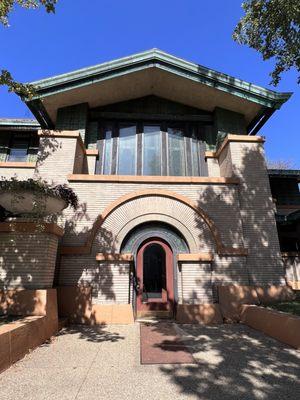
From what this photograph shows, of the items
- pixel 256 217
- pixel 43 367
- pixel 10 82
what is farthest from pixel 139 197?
pixel 43 367

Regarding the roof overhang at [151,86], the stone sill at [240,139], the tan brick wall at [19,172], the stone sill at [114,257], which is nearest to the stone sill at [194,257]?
the stone sill at [114,257]

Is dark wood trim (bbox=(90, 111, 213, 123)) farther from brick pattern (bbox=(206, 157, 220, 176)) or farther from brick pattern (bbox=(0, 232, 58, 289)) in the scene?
brick pattern (bbox=(0, 232, 58, 289))

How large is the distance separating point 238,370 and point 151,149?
8.79 metres

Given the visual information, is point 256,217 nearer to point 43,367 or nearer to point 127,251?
point 127,251

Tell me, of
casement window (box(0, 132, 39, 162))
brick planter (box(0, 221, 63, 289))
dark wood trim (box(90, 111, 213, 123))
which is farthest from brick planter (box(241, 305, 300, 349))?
casement window (box(0, 132, 39, 162))

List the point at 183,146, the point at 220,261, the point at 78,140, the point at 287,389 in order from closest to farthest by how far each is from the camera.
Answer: the point at 287,389 < the point at 220,261 < the point at 78,140 < the point at 183,146

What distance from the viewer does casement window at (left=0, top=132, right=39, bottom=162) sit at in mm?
13602

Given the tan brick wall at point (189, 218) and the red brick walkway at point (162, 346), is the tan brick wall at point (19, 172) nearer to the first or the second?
the tan brick wall at point (189, 218)

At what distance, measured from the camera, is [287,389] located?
386cm

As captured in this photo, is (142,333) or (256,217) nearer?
(142,333)

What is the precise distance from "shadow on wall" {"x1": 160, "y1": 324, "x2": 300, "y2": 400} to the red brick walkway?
0.14 metres

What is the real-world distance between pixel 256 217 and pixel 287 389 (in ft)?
21.5

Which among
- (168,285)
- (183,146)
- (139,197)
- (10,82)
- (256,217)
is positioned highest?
(183,146)

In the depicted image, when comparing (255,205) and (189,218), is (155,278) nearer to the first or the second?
(189,218)
